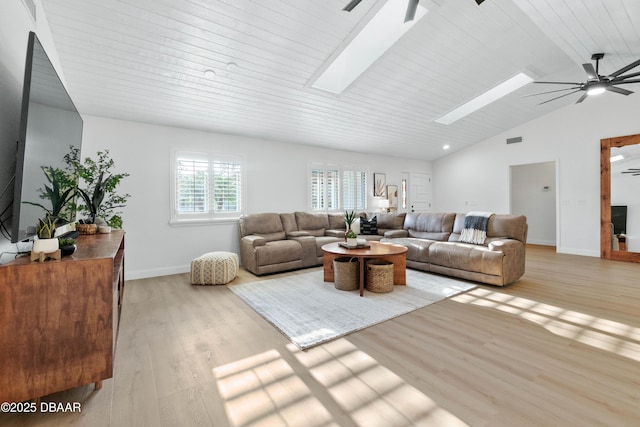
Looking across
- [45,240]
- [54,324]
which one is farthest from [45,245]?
[54,324]

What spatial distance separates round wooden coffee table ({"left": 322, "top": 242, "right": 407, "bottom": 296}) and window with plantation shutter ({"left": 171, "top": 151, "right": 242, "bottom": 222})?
229 cm

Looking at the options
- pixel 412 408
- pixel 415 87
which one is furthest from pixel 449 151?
pixel 412 408

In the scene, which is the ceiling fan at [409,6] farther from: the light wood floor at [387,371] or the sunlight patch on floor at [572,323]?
the sunlight patch on floor at [572,323]

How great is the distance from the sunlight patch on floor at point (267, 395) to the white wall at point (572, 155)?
709 cm

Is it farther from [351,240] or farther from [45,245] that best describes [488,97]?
[45,245]

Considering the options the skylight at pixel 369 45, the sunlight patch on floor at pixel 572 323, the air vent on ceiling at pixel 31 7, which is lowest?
the sunlight patch on floor at pixel 572 323

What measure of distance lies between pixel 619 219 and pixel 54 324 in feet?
27.5

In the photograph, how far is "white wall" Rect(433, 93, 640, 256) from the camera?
5523mm

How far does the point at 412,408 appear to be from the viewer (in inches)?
61.0

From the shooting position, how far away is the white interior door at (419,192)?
27.4 ft

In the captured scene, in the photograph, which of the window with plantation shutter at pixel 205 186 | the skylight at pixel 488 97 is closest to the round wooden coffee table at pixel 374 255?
the window with plantation shutter at pixel 205 186

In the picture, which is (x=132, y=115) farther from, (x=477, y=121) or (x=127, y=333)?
(x=477, y=121)

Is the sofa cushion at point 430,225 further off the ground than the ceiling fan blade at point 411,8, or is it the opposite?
the ceiling fan blade at point 411,8

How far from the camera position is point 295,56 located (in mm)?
3381
